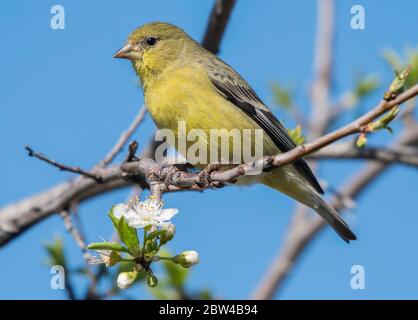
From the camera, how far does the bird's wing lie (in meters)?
5.61

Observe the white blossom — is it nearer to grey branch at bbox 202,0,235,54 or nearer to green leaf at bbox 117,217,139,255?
green leaf at bbox 117,217,139,255

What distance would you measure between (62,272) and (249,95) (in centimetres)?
222

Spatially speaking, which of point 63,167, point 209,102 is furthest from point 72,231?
point 209,102

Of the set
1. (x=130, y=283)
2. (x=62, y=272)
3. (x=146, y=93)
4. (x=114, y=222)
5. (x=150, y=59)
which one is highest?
(x=150, y=59)

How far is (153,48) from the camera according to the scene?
6.34m

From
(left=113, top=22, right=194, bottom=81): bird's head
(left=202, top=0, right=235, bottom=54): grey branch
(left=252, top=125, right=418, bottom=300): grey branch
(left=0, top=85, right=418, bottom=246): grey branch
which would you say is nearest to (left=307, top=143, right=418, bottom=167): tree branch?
(left=252, top=125, right=418, bottom=300): grey branch

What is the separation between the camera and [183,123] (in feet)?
17.7

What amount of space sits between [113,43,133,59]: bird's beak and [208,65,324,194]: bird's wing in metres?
0.72

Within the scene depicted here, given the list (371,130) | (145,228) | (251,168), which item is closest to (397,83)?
(371,130)

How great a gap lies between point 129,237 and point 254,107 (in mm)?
2866

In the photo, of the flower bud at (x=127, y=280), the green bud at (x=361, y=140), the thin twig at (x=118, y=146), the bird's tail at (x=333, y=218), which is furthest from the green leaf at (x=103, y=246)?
the bird's tail at (x=333, y=218)

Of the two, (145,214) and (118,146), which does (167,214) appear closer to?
(145,214)

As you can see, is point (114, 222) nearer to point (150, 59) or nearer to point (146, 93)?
point (146, 93)
